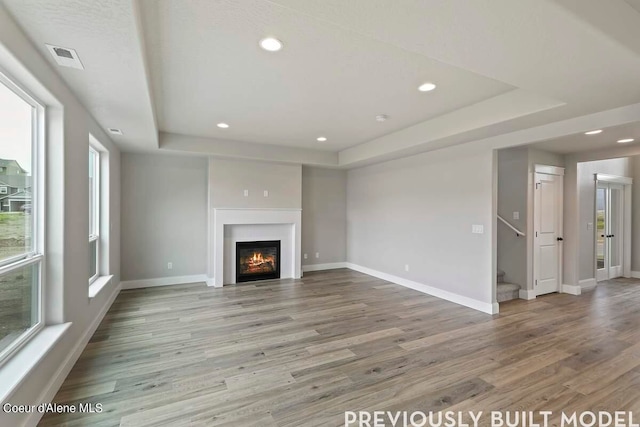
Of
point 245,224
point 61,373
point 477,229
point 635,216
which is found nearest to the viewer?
point 61,373

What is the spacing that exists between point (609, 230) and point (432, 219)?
4679mm

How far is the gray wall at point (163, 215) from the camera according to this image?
17.7 feet

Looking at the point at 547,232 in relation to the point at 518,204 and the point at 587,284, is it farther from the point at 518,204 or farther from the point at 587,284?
the point at 587,284

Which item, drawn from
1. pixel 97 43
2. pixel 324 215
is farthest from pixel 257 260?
pixel 97 43

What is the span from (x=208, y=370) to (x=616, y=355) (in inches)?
158

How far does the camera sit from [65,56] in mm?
2035

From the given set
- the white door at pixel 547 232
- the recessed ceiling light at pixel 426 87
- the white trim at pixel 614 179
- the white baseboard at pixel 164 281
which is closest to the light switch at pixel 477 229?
the white door at pixel 547 232

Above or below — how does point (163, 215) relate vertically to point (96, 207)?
below

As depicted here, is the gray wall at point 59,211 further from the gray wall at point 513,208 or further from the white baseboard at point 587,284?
the white baseboard at point 587,284

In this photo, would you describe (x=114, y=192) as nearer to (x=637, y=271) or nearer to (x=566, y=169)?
(x=566, y=169)

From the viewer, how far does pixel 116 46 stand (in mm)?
1896

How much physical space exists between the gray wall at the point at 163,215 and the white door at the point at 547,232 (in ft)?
19.9

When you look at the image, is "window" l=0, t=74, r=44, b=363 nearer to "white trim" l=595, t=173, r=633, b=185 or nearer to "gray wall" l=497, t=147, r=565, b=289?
"gray wall" l=497, t=147, r=565, b=289

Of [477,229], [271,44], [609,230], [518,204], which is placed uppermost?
[271,44]
